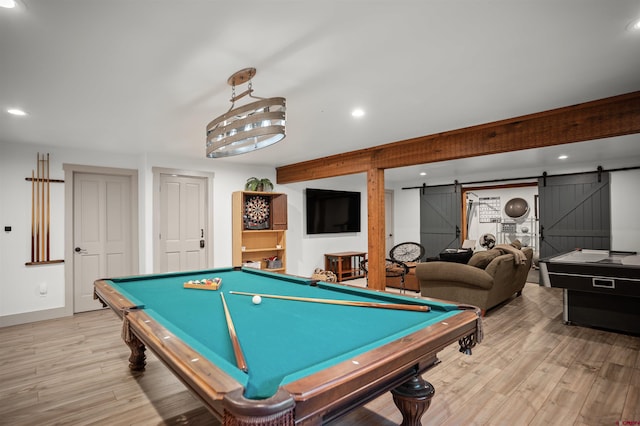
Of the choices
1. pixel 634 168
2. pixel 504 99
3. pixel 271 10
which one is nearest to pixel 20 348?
pixel 271 10

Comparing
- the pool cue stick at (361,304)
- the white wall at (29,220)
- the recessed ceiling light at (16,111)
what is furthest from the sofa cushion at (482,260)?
the recessed ceiling light at (16,111)

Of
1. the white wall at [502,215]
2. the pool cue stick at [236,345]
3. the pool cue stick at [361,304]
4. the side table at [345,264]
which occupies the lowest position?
the side table at [345,264]

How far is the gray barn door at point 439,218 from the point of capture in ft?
25.6

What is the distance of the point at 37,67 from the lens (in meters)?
2.12

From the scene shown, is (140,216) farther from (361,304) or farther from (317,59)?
(361,304)

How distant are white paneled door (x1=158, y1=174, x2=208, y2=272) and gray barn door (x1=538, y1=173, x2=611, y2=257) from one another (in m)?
6.43

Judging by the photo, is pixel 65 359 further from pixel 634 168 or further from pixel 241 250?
pixel 634 168

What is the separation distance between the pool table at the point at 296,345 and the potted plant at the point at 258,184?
10.8ft

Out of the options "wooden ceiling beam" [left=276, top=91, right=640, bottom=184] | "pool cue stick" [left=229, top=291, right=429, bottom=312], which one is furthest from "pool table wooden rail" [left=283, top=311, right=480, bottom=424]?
"wooden ceiling beam" [left=276, top=91, right=640, bottom=184]

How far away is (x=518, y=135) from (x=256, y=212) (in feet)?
13.3

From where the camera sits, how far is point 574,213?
6.16m

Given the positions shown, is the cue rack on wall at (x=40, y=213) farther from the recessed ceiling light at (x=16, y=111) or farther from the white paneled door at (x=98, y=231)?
the recessed ceiling light at (x=16, y=111)

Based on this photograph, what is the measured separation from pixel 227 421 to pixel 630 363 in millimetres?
3662

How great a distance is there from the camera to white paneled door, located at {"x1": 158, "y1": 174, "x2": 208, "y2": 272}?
498 centimetres
